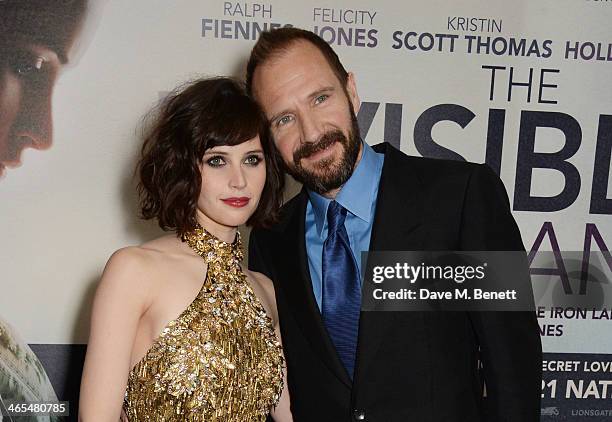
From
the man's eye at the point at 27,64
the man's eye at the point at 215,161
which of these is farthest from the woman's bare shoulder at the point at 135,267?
the man's eye at the point at 27,64

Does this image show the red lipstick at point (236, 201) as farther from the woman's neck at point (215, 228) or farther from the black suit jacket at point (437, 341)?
the black suit jacket at point (437, 341)

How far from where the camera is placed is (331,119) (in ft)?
5.57

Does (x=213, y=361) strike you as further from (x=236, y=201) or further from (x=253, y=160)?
(x=253, y=160)

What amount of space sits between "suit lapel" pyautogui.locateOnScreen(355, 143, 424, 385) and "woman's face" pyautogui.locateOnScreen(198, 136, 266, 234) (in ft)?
0.98

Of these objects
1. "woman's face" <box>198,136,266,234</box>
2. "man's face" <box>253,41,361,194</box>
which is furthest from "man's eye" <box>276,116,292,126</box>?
"woman's face" <box>198,136,266,234</box>

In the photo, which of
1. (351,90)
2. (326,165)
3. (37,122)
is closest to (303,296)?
(326,165)

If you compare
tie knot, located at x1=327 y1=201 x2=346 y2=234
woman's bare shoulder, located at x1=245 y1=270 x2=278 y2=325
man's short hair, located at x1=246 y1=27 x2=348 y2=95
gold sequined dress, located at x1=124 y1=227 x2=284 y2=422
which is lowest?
gold sequined dress, located at x1=124 y1=227 x2=284 y2=422

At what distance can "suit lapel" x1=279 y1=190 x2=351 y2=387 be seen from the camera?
1.58 metres

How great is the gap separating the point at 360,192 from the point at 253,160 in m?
0.27

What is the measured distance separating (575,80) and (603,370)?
1.17 m

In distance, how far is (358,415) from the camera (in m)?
1.55

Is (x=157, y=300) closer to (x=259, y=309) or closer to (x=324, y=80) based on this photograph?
(x=259, y=309)

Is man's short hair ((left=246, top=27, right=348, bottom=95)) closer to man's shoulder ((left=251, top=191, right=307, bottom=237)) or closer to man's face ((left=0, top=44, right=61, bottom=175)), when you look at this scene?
man's shoulder ((left=251, top=191, right=307, bottom=237))

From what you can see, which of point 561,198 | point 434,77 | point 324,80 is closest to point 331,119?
point 324,80
